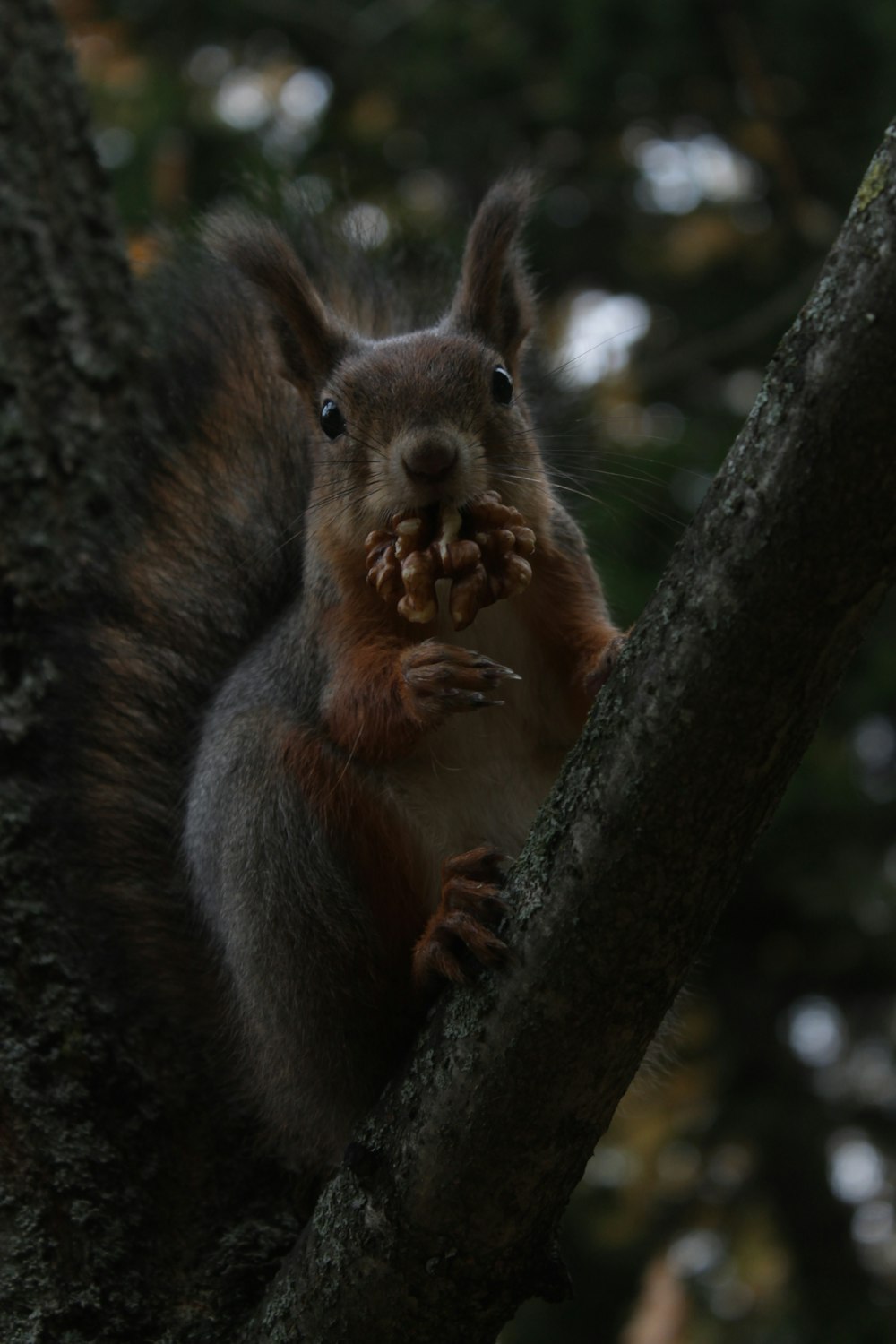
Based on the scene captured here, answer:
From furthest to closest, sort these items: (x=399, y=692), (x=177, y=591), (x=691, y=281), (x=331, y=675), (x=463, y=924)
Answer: (x=691, y=281)
(x=177, y=591)
(x=331, y=675)
(x=399, y=692)
(x=463, y=924)

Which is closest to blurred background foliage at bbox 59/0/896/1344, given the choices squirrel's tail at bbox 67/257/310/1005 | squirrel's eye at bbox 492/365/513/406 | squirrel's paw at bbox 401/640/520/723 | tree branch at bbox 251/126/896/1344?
squirrel's tail at bbox 67/257/310/1005

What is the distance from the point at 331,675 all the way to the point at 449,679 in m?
A: 0.30

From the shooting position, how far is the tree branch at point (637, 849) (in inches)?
53.0

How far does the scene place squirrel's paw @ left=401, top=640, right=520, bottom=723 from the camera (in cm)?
187

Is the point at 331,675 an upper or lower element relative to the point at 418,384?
lower

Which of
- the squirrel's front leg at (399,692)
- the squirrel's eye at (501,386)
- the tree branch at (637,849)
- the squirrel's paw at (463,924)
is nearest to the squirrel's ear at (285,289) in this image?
the squirrel's eye at (501,386)

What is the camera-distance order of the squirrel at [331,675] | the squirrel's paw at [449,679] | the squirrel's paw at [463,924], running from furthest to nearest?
the squirrel at [331,675], the squirrel's paw at [449,679], the squirrel's paw at [463,924]

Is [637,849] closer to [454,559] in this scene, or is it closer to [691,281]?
[454,559]

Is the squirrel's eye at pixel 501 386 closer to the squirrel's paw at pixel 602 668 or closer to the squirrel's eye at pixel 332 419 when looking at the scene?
the squirrel's eye at pixel 332 419

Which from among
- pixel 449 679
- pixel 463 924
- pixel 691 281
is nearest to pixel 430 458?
pixel 449 679

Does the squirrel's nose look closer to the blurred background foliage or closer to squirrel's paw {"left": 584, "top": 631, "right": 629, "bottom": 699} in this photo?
squirrel's paw {"left": 584, "top": 631, "right": 629, "bottom": 699}

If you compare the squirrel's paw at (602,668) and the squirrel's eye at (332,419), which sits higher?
the squirrel's eye at (332,419)

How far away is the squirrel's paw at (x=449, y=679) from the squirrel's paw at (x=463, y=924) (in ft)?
0.63

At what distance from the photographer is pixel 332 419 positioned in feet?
7.43
